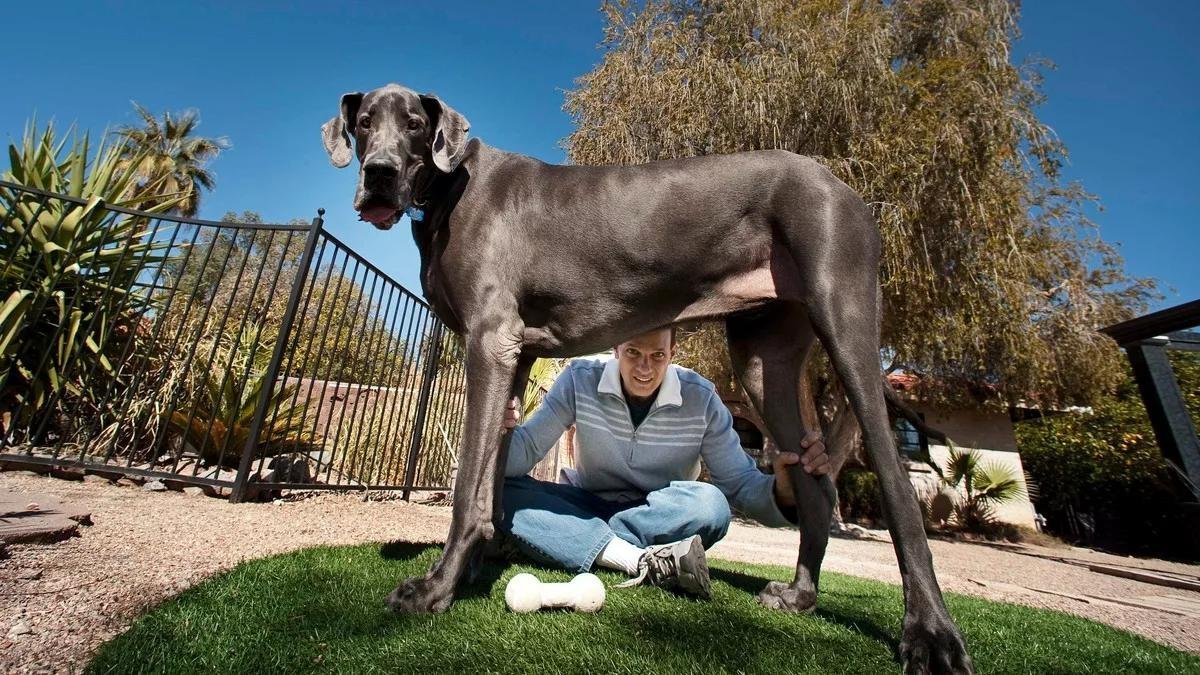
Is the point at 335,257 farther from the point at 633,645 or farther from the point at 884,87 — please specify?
the point at 884,87

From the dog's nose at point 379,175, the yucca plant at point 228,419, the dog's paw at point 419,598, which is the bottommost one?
the dog's paw at point 419,598

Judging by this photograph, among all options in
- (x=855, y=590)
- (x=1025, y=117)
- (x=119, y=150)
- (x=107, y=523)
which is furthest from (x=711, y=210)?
(x=1025, y=117)

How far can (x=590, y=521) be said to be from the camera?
2.92m

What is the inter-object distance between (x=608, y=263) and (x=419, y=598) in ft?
4.64

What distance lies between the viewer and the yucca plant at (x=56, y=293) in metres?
4.74

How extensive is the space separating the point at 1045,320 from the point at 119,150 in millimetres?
16794

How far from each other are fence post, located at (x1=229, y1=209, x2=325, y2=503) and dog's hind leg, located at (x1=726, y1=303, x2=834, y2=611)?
338 centimetres

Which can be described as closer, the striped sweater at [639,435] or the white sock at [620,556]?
the white sock at [620,556]

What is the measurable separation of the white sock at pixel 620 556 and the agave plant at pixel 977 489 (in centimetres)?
1486

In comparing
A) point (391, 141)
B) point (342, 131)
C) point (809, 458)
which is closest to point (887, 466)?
point (809, 458)

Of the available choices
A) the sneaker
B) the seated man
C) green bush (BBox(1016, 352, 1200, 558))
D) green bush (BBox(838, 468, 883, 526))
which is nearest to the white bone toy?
the sneaker

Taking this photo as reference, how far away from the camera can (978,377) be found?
44.6ft

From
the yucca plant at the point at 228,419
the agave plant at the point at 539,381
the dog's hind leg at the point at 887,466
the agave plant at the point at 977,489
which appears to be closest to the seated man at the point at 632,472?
the dog's hind leg at the point at 887,466

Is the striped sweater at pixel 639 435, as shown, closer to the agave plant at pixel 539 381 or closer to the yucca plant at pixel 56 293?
the yucca plant at pixel 56 293
